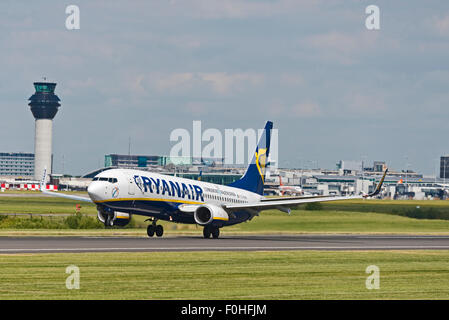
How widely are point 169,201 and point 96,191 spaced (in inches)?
230

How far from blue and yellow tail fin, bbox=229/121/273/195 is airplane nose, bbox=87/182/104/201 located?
1676 cm

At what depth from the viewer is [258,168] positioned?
6519 centimetres

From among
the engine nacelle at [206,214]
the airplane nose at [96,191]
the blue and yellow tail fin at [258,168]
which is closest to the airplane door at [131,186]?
the airplane nose at [96,191]

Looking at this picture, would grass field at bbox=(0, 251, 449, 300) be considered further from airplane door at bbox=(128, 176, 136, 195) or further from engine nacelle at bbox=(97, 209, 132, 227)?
engine nacelle at bbox=(97, 209, 132, 227)

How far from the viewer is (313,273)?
A: 29547mm

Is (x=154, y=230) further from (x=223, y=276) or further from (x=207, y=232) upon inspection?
(x=223, y=276)

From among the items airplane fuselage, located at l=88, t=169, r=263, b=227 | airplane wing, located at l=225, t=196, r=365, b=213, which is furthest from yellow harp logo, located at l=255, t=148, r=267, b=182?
airplane fuselage, located at l=88, t=169, r=263, b=227

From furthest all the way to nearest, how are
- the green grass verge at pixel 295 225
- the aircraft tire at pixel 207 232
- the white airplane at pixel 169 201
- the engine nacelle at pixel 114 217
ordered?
1. the green grass verge at pixel 295 225
2. the aircraft tire at pixel 207 232
3. the engine nacelle at pixel 114 217
4. the white airplane at pixel 169 201

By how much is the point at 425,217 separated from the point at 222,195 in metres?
34.3

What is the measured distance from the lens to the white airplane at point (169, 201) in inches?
1964

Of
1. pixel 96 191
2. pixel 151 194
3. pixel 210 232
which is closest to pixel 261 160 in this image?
pixel 210 232

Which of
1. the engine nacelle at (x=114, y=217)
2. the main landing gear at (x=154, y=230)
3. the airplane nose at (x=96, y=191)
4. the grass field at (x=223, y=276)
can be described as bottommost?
the grass field at (x=223, y=276)

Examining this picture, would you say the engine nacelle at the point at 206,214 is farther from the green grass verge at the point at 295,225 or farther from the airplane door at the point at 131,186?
the green grass verge at the point at 295,225
